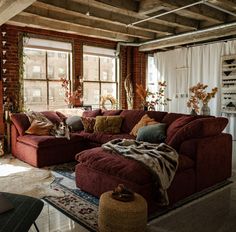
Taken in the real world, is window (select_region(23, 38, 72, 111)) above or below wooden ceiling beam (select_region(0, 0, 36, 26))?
below

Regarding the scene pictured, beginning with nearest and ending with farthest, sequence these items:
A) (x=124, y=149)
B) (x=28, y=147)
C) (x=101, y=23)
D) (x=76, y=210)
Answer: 1. (x=76, y=210)
2. (x=124, y=149)
3. (x=28, y=147)
4. (x=101, y=23)

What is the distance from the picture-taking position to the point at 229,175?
3.68 meters

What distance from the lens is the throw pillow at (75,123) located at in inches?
209

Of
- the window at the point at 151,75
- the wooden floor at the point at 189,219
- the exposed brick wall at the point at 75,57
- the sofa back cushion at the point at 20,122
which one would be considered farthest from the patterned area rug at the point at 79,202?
the window at the point at 151,75

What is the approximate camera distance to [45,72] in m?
6.25

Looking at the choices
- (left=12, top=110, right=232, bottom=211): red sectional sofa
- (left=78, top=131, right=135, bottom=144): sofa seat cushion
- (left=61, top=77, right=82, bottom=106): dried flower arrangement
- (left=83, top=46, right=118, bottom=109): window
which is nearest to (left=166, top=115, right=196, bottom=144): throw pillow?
(left=12, top=110, right=232, bottom=211): red sectional sofa

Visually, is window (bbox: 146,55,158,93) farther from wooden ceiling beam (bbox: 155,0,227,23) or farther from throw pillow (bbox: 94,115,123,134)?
throw pillow (bbox: 94,115,123,134)

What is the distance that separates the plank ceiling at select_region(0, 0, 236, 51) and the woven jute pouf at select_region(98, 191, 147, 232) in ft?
9.15

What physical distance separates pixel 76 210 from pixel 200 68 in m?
5.67

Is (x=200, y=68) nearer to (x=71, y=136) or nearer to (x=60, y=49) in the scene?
(x=60, y=49)

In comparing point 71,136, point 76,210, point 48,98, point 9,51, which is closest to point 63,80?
point 48,98

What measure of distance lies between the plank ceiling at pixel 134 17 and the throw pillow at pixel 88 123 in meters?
1.94

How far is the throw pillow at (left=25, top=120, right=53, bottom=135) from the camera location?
4.75 m

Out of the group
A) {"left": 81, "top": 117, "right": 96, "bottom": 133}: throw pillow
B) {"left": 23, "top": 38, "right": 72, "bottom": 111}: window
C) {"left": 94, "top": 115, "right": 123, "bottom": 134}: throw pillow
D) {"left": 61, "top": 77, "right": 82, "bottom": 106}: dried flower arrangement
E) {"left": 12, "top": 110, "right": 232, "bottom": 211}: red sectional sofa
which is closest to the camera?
{"left": 12, "top": 110, "right": 232, "bottom": 211}: red sectional sofa
